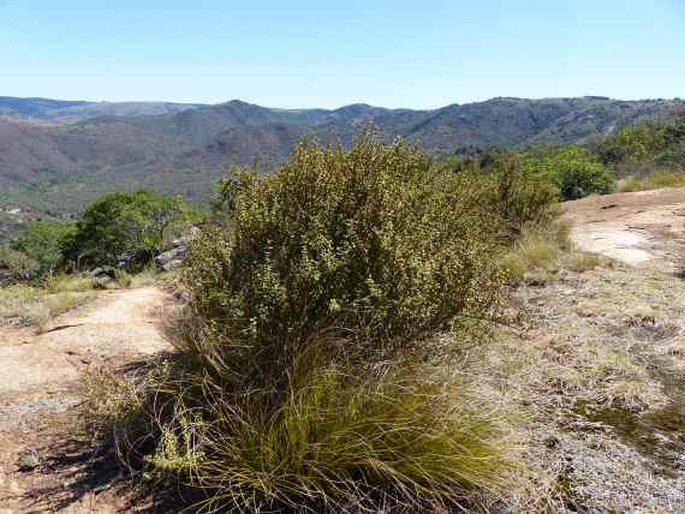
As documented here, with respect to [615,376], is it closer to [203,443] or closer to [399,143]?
[399,143]

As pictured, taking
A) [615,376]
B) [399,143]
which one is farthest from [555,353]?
[399,143]

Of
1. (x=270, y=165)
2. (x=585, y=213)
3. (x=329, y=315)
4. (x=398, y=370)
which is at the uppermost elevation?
(x=270, y=165)

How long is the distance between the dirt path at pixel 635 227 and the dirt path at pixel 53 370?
21.4 ft

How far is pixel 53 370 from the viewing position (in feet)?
16.1

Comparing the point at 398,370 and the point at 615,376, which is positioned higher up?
the point at 398,370

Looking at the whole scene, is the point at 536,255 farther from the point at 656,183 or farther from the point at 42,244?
the point at 42,244

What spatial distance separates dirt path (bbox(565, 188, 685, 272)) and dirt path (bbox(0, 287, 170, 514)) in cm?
653

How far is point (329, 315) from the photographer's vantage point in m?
3.15

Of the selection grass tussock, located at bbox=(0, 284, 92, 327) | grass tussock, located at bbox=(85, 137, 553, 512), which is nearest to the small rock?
grass tussock, located at bbox=(85, 137, 553, 512)

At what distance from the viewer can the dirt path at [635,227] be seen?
8188 millimetres

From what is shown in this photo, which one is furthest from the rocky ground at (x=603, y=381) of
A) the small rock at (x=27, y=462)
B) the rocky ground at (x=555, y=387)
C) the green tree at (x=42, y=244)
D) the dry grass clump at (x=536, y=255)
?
the green tree at (x=42, y=244)

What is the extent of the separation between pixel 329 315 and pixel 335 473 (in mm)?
859

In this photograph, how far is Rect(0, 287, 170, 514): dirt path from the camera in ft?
10.1

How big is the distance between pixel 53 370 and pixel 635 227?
9.95 metres
